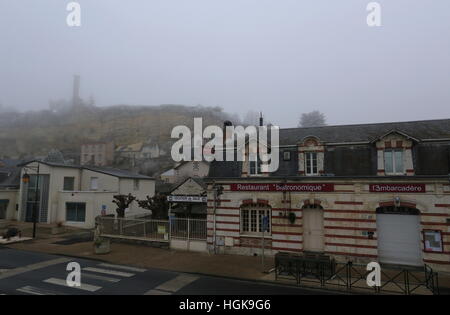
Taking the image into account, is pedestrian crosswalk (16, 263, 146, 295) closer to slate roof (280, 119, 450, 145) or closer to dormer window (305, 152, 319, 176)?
dormer window (305, 152, 319, 176)

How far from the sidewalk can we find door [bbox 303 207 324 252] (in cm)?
236

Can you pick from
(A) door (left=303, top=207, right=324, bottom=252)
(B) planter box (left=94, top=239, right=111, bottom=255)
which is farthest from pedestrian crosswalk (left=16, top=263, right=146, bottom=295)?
(A) door (left=303, top=207, right=324, bottom=252)

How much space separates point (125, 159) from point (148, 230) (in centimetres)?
8609

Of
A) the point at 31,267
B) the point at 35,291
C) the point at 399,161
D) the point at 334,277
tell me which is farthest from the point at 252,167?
the point at 31,267

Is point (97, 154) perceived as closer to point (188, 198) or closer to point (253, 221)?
point (188, 198)

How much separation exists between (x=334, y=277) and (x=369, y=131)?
898 centimetres

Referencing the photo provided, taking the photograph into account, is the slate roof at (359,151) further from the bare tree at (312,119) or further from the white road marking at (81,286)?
the bare tree at (312,119)

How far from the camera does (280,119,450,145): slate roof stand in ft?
50.0

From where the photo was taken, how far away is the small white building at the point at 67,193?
2867cm

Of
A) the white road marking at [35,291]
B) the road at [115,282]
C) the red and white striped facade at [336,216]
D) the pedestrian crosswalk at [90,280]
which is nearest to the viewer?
the white road marking at [35,291]

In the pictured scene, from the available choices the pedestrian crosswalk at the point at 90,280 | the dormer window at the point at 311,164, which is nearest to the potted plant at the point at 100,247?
the pedestrian crosswalk at the point at 90,280

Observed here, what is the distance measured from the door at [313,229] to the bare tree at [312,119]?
85776 millimetres

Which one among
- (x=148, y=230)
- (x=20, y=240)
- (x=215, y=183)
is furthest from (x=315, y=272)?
(x=20, y=240)

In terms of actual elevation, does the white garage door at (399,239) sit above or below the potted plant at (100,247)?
above
